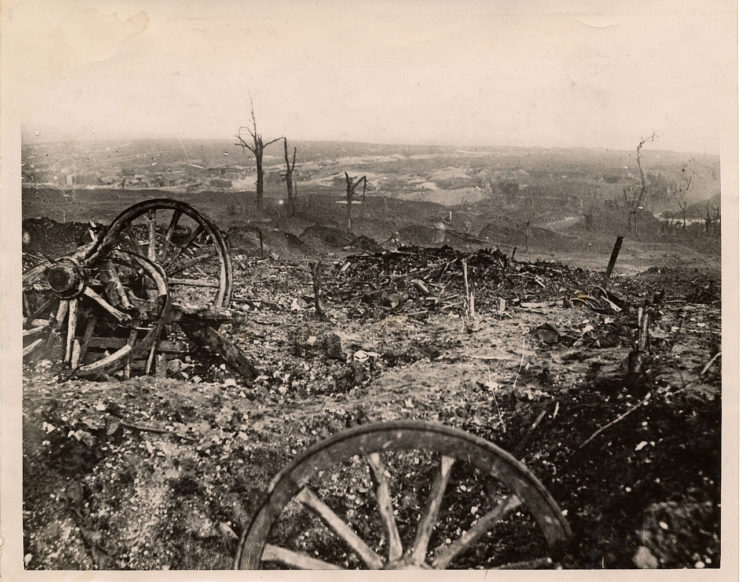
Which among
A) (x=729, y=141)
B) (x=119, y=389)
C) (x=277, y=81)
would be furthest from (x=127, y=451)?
(x=729, y=141)

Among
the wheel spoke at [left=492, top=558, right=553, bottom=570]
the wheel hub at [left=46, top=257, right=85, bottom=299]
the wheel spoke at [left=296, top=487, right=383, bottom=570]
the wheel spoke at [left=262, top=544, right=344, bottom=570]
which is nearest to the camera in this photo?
the wheel spoke at [left=296, top=487, right=383, bottom=570]

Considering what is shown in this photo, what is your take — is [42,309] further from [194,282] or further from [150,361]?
[194,282]

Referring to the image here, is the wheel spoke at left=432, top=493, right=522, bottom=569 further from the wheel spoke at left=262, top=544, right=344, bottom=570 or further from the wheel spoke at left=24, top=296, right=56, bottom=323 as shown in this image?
the wheel spoke at left=24, top=296, right=56, bottom=323

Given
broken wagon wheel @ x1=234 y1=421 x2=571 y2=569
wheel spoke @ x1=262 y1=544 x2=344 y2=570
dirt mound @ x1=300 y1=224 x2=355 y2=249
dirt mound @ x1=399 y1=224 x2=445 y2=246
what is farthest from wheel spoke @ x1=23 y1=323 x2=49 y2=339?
dirt mound @ x1=399 y1=224 x2=445 y2=246

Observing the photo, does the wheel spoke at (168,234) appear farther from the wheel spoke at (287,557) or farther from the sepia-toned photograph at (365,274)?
the wheel spoke at (287,557)

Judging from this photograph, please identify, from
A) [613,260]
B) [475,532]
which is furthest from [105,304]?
[613,260]
